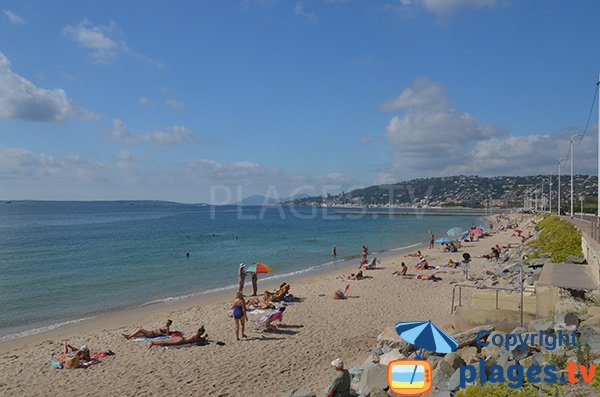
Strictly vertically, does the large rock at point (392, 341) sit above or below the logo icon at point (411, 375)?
below

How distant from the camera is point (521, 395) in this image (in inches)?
194

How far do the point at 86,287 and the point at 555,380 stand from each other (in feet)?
77.5

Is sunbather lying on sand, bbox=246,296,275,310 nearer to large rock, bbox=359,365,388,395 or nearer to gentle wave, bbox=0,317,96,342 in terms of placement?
gentle wave, bbox=0,317,96,342

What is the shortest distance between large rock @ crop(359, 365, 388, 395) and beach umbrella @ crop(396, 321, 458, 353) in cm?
72

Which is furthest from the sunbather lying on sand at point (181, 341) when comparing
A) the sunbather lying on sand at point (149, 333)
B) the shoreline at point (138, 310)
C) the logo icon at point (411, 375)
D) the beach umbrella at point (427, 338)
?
the logo icon at point (411, 375)

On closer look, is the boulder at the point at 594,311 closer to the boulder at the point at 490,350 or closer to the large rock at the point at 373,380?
the boulder at the point at 490,350

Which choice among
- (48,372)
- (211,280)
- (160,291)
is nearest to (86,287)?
(160,291)

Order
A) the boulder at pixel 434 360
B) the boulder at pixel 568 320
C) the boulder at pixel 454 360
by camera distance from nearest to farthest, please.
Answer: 1. the boulder at pixel 454 360
2. the boulder at pixel 434 360
3. the boulder at pixel 568 320

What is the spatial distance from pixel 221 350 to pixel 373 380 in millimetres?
5413

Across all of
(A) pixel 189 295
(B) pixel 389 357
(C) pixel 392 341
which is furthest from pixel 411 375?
(A) pixel 189 295

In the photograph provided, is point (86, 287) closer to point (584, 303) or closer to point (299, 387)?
point (299, 387)

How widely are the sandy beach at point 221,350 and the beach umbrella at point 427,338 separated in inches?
86.9

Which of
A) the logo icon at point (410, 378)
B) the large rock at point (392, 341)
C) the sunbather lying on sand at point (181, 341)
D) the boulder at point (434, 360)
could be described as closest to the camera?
the logo icon at point (410, 378)

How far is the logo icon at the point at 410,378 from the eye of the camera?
599cm
